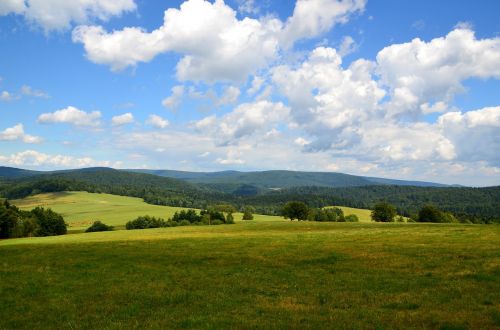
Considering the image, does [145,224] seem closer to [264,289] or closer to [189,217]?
[189,217]

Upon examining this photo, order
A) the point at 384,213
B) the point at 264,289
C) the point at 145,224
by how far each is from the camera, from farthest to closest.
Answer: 1. the point at 145,224
2. the point at 384,213
3. the point at 264,289

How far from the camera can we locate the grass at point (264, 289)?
15.2 metres

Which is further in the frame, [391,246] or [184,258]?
[391,246]

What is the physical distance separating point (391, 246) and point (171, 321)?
84.9ft

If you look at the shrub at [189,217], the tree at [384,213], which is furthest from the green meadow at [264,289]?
the shrub at [189,217]

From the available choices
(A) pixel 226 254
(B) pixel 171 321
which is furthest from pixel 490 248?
(B) pixel 171 321

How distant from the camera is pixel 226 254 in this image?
34156mm

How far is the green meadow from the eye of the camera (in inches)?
598

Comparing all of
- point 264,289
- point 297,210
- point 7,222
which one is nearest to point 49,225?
point 7,222

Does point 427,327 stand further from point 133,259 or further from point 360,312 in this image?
point 133,259

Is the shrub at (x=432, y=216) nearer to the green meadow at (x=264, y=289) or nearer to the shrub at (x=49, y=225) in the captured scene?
the green meadow at (x=264, y=289)

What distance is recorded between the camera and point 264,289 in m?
20.8

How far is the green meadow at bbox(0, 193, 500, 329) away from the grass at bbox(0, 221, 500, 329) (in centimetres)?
6

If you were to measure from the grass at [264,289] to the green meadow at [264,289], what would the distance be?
59mm
